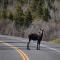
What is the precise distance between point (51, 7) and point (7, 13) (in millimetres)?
12618

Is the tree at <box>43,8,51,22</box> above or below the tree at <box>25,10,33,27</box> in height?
above

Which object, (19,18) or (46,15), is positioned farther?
(19,18)

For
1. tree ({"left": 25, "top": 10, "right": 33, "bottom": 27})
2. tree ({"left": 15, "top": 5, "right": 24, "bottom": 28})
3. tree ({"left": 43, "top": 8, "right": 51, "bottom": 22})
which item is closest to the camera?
tree ({"left": 43, "top": 8, "right": 51, "bottom": 22})

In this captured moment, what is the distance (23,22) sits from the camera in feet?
174

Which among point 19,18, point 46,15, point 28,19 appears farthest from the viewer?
point 19,18

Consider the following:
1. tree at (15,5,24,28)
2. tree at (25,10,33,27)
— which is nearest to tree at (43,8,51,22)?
tree at (25,10,33,27)

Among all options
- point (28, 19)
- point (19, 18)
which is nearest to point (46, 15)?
point (28, 19)

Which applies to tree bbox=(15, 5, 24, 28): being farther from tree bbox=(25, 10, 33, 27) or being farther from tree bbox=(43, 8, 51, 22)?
tree bbox=(43, 8, 51, 22)

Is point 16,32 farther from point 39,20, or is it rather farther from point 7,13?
point 7,13

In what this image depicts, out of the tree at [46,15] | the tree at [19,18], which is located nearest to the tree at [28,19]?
the tree at [19,18]

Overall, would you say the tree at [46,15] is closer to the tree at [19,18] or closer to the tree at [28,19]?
the tree at [28,19]

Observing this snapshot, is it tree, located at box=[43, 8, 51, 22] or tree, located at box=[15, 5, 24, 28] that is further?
tree, located at box=[15, 5, 24, 28]

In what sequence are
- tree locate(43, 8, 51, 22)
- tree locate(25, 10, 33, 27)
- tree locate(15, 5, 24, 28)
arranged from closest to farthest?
tree locate(43, 8, 51, 22) < tree locate(25, 10, 33, 27) < tree locate(15, 5, 24, 28)

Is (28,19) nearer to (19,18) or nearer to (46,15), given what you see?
(19,18)
